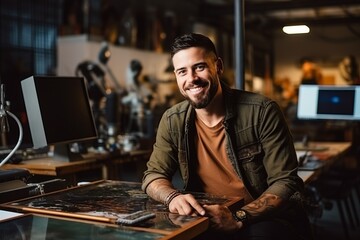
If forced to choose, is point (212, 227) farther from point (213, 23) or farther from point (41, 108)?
point (213, 23)

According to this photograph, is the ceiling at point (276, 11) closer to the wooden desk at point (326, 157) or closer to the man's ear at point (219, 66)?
the wooden desk at point (326, 157)

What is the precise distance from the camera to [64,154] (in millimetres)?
3023

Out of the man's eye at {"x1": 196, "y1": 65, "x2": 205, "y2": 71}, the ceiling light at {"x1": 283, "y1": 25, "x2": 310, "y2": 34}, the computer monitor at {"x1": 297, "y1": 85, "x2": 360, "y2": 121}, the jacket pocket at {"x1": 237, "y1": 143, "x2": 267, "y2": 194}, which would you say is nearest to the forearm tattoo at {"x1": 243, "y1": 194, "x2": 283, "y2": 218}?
the jacket pocket at {"x1": 237, "y1": 143, "x2": 267, "y2": 194}

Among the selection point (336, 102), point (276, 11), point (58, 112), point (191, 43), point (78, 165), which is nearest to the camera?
point (191, 43)

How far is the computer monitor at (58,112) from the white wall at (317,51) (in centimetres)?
975

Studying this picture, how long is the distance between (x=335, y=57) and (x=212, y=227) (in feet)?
39.7

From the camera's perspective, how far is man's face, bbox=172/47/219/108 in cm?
203

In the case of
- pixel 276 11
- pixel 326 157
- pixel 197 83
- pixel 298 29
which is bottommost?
pixel 326 157

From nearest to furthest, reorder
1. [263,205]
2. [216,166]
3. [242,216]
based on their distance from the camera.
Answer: [242,216], [263,205], [216,166]

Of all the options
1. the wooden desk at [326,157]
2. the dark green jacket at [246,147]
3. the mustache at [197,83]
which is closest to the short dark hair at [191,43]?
the mustache at [197,83]

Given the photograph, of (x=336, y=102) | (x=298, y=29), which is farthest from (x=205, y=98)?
(x=336, y=102)

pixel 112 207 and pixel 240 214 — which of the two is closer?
pixel 112 207

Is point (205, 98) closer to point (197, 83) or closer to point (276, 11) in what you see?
point (197, 83)

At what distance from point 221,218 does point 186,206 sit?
13 cm
